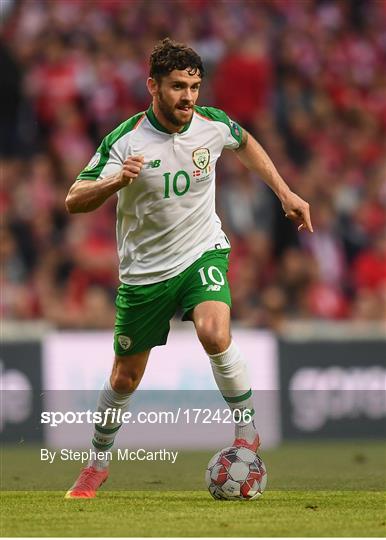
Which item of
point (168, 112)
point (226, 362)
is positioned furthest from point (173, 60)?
point (226, 362)

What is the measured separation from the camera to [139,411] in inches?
484

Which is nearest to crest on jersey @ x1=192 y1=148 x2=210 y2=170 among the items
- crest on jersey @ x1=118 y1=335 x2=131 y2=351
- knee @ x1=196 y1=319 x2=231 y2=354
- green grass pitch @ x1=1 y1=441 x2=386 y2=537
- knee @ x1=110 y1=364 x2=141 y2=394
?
knee @ x1=196 y1=319 x2=231 y2=354

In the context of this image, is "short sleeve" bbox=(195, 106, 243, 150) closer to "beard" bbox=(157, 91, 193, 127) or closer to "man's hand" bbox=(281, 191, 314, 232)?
"beard" bbox=(157, 91, 193, 127)

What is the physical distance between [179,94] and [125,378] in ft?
5.42

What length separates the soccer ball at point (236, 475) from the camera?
708cm

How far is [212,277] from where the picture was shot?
7379mm

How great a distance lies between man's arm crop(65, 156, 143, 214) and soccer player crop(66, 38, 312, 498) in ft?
0.15

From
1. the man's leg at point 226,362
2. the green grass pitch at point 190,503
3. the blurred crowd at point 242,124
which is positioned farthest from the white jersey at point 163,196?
the blurred crowd at point 242,124

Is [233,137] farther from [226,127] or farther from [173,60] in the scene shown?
[173,60]

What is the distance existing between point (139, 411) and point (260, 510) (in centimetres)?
569

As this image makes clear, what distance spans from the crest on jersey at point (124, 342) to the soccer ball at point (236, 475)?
0.82 m

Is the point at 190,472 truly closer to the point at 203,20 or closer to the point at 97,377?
the point at 97,377

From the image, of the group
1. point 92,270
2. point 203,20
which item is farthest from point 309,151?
point 92,270

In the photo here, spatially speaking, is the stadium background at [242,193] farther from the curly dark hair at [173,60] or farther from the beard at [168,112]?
the curly dark hair at [173,60]
